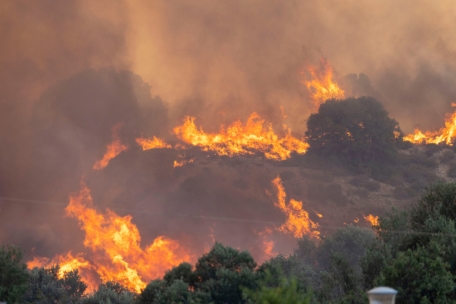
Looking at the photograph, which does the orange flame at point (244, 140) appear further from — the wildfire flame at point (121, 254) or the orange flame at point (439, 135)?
the wildfire flame at point (121, 254)

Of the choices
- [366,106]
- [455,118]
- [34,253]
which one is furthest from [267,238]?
[455,118]

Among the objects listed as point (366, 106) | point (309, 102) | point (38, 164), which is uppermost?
point (309, 102)

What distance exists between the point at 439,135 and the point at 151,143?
5309cm

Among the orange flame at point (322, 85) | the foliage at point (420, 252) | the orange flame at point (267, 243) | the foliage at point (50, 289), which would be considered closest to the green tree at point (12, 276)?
the foliage at point (50, 289)

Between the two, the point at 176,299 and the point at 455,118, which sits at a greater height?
the point at 455,118

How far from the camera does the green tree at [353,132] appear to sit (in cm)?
8975

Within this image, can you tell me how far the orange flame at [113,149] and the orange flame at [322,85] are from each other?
3754cm

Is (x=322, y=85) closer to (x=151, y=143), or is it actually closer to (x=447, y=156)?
(x=447, y=156)

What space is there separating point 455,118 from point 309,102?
2683 cm

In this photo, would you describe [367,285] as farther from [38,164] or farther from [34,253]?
[38,164]

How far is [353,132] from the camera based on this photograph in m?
90.1

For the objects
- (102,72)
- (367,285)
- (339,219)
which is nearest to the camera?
(367,285)

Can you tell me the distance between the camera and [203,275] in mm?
29844

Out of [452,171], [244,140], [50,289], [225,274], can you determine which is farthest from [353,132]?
[225,274]
